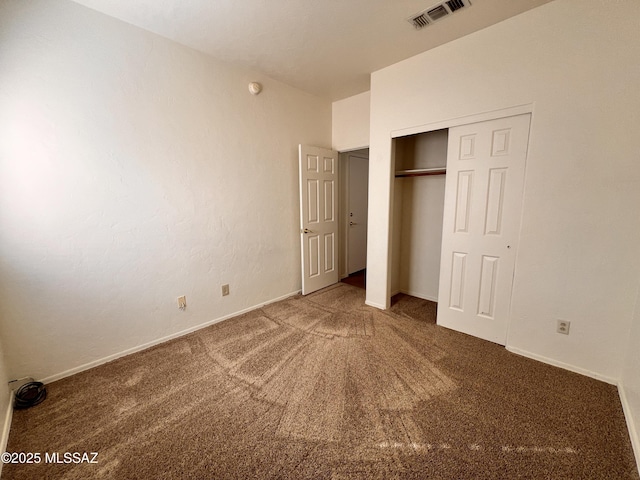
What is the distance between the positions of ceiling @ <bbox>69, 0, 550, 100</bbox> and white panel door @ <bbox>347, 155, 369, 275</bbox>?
5.89 feet

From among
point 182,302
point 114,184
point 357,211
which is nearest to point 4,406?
point 182,302

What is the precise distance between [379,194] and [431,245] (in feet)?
3.33

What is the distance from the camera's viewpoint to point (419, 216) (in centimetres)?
340

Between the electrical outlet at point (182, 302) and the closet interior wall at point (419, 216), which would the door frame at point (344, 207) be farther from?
the electrical outlet at point (182, 302)

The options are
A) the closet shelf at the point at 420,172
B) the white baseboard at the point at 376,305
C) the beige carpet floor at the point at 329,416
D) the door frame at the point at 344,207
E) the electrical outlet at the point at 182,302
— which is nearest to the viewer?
the beige carpet floor at the point at 329,416

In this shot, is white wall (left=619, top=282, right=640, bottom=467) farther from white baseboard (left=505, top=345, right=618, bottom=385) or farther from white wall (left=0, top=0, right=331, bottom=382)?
white wall (left=0, top=0, right=331, bottom=382)

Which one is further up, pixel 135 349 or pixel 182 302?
pixel 182 302

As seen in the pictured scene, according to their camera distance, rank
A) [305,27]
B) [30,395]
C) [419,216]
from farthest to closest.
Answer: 1. [419,216]
2. [305,27]
3. [30,395]

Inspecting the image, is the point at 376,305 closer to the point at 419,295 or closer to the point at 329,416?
the point at 419,295

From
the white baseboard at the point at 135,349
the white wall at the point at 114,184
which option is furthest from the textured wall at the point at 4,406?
the white baseboard at the point at 135,349

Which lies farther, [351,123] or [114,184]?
[351,123]

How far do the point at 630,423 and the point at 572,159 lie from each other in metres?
1.68

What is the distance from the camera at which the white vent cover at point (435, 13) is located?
6.15 feet

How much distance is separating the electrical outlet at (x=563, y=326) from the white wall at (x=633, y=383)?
0.30 meters
